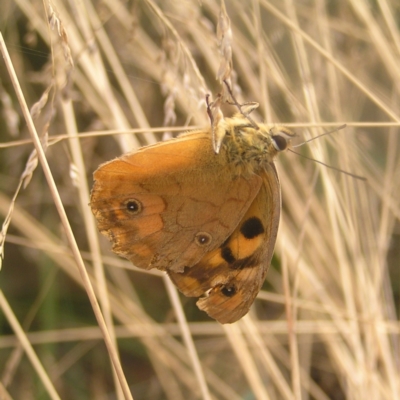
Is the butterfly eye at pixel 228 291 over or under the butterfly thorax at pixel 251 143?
under

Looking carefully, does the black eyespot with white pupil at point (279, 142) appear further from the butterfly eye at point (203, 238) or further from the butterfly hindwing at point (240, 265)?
the butterfly eye at point (203, 238)

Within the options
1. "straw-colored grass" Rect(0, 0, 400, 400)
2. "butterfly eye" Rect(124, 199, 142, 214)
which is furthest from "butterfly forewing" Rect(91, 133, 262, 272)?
"straw-colored grass" Rect(0, 0, 400, 400)

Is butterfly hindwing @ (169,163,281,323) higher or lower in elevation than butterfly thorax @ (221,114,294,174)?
lower

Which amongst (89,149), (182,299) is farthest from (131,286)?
(89,149)

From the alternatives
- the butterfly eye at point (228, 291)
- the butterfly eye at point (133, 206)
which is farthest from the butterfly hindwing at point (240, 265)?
the butterfly eye at point (133, 206)

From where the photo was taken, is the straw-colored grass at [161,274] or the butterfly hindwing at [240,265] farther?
the straw-colored grass at [161,274]

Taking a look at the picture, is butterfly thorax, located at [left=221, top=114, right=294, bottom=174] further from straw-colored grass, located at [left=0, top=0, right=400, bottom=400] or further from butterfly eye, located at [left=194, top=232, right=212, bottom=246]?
straw-colored grass, located at [left=0, top=0, right=400, bottom=400]
